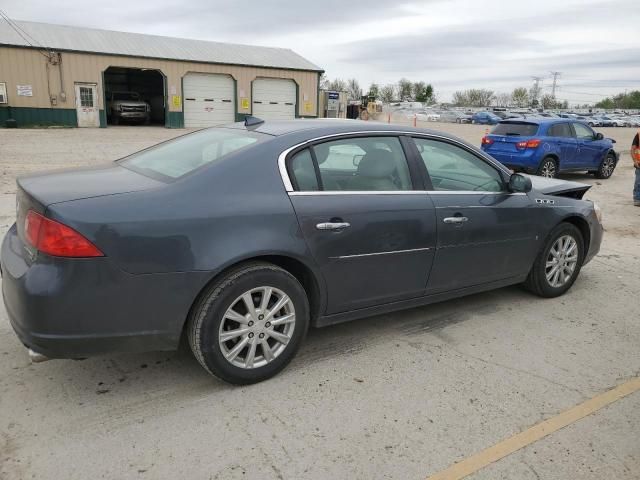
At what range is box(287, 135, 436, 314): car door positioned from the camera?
3389 mm

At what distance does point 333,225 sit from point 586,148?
1238cm

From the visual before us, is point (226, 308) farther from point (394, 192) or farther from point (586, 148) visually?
point (586, 148)

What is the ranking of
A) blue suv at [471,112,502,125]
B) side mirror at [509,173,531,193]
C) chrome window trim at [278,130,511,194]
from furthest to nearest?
1. blue suv at [471,112,502,125]
2. side mirror at [509,173,531,193]
3. chrome window trim at [278,130,511,194]

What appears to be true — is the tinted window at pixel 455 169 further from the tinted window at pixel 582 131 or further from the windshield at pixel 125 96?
the windshield at pixel 125 96

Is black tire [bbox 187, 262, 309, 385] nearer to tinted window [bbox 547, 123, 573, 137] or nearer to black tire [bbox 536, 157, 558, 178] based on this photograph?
black tire [bbox 536, 157, 558, 178]

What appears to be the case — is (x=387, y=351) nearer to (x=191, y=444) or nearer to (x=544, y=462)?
(x=544, y=462)

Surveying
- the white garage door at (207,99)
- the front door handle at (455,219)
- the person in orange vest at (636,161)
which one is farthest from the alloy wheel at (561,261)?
the white garage door at (207,99)

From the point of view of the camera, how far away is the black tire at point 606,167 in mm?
14297

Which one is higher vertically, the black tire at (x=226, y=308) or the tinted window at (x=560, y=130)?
the tinted window at (x=560, y=130)

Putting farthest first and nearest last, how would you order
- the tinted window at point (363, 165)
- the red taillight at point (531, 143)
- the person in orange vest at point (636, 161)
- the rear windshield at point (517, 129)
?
the rear windshield at point (517, 129) < the red taillight at point (531, 143) < the person in orange vest at point (636, 161) < the tinted window at point (363, 165)

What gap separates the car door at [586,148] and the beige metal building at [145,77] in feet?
66.3

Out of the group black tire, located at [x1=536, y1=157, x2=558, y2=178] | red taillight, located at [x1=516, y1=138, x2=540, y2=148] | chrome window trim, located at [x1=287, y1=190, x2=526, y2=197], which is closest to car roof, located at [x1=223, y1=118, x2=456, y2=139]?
A: chrome window trim, located at [x1=287, y1=190, x2=526, y2=197]

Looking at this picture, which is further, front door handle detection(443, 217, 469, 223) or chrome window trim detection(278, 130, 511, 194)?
front door handle detection(443, 217, 469, 223)

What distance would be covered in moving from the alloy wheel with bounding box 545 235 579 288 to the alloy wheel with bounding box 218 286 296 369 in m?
2.76
